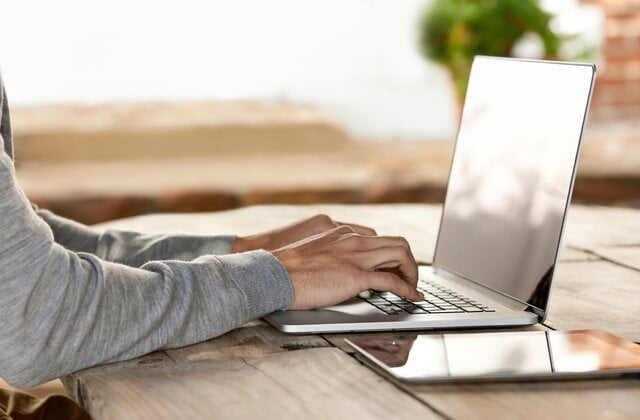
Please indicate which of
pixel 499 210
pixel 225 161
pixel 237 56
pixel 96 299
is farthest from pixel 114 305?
pixel 237 56

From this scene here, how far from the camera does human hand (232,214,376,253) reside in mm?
1155

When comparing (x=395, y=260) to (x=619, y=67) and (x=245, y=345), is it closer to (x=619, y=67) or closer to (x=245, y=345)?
(x=245, y=345)

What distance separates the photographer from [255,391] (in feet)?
2.49

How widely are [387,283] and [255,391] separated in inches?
9.5

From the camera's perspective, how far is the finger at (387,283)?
3.14 feet

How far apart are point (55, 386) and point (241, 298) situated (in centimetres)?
61

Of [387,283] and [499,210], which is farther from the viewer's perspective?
[499,210]

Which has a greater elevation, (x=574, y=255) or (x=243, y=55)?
(x=243, y=55)

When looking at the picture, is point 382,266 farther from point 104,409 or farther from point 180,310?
point 104,409

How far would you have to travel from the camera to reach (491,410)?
0.70 metres

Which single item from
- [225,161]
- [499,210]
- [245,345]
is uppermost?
[499,210]

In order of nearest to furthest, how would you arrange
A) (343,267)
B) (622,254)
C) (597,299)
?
(343,267) < (597,299) < (622,254)

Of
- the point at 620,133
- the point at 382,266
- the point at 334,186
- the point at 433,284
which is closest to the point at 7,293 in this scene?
the point at 382,266

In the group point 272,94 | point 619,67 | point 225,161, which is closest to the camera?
point 225,161
